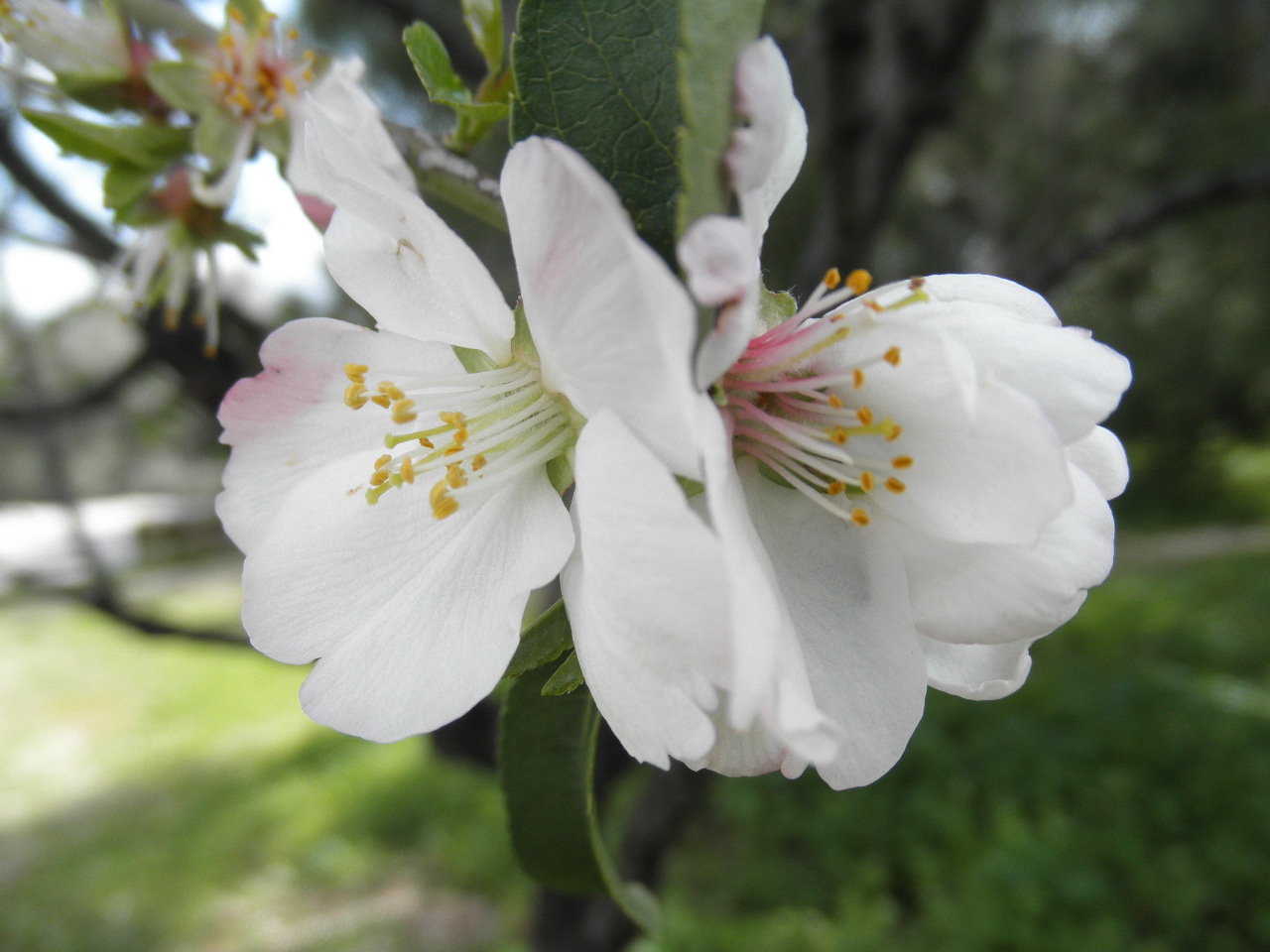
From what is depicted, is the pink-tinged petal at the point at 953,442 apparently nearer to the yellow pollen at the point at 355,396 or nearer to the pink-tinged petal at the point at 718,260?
the pink-tinged petal at the point at 718,260

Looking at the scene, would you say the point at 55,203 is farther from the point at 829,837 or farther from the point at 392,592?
the point at 829,837

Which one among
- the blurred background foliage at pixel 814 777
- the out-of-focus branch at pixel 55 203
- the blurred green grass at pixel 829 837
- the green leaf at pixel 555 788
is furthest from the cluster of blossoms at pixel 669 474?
the blurred green grass at pixel 829 837

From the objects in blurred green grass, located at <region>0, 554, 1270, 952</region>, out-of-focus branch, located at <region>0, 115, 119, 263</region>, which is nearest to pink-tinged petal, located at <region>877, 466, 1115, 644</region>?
out-of-focus branch, located at <region>0, 115, 119, 263</region>

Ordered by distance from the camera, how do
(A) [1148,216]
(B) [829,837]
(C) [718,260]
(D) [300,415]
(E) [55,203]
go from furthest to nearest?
(B) [829,837] → (A) [1148,216] → (E) [55,203] → (D) [300,415] → (C) [718,260]

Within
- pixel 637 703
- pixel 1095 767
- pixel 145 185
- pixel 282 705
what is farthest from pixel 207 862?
pixel 637 703

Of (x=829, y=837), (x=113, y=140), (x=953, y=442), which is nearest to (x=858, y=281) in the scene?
(x=953, y=442)

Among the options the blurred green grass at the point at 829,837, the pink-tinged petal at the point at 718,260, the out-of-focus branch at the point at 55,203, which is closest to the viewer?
the pink-tinged petal at the point at 718,260
